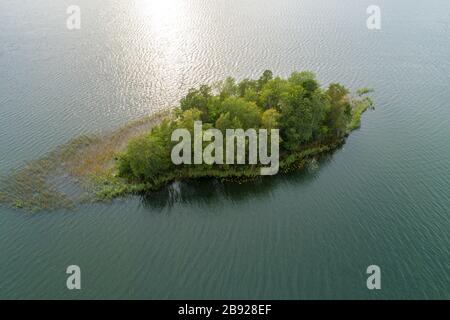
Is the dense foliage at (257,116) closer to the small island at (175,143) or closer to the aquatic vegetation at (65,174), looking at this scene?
the small island at (175,143)

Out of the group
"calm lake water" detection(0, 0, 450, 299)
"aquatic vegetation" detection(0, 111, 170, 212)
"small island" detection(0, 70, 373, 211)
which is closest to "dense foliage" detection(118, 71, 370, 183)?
"small island" detection(0, 70, 373, 211)

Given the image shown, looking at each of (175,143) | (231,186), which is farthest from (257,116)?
(175,143)

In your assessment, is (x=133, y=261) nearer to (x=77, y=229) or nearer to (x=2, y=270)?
(x=77, y=229)

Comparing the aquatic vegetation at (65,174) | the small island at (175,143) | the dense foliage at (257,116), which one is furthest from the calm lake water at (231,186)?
the dense foliage at (257,116)

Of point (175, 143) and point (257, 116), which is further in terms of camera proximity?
point (257, 116)

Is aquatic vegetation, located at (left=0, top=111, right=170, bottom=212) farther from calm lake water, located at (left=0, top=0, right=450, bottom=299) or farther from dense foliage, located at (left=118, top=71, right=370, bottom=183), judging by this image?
dense foliage, located at (left=118, top=71, right=370, bottom=183)

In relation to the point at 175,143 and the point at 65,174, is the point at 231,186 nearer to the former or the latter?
the point at 175,143

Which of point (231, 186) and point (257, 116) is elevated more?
point (257, 116)
